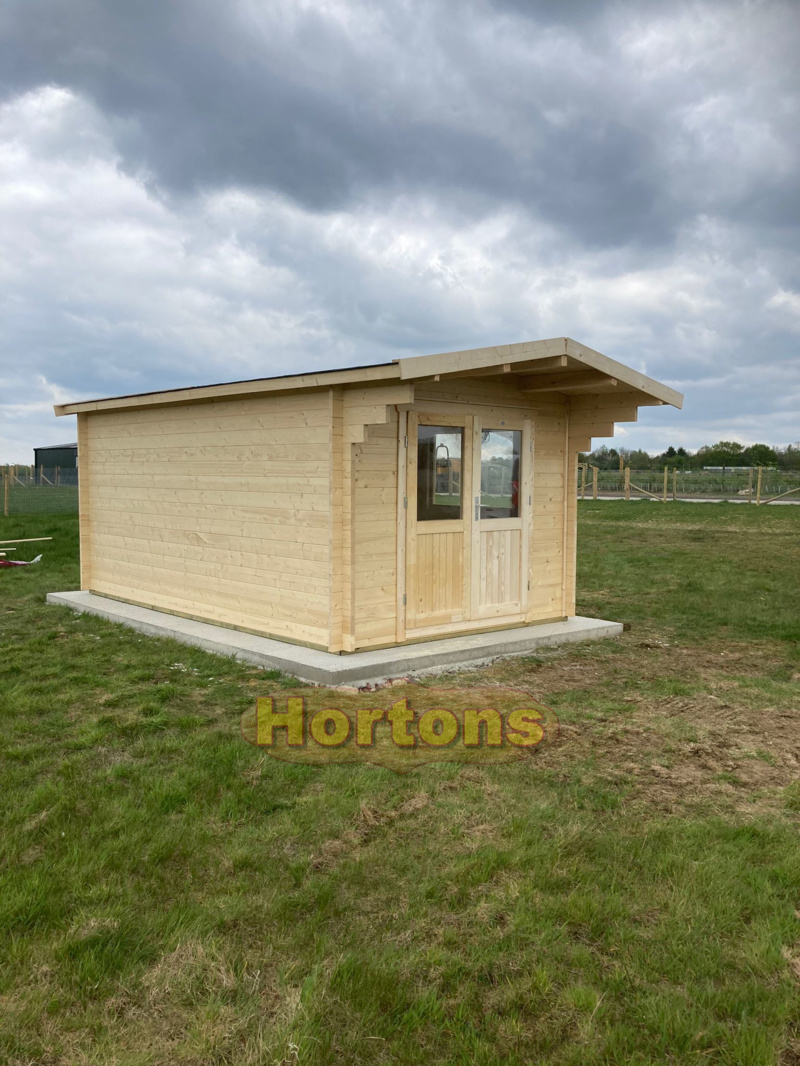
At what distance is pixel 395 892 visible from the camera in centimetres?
326

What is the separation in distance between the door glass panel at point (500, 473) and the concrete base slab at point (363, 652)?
1197 mm

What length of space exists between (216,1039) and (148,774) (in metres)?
2.10

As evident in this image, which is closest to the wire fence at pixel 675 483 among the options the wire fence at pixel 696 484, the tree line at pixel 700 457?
the wire fence at pixel 696 484

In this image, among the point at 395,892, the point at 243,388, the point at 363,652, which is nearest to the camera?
the point at 395,892

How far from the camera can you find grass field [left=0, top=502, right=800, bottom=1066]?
2508 millimetres

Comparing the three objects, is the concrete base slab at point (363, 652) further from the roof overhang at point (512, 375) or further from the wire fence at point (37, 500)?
the wire fence at point (37, 500)

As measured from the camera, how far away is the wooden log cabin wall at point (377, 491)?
21.7 ft

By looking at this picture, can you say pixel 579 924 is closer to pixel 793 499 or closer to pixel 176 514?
pixel 176 514

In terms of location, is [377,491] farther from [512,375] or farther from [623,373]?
[623,373]

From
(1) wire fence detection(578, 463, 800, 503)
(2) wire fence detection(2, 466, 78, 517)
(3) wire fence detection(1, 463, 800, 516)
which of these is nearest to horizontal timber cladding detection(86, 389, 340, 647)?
(2) wire fence detection(2, 466, 78, 517)

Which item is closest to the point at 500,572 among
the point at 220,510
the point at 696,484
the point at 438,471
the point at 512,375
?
the point at 438,471

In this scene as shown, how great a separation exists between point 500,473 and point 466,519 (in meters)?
0.65

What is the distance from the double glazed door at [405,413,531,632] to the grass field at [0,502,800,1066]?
1.70 metres

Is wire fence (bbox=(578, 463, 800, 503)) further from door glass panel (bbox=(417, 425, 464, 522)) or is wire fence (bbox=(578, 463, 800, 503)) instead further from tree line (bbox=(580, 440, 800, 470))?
door glass panel (bbox=(417, 425, 464, 522))
